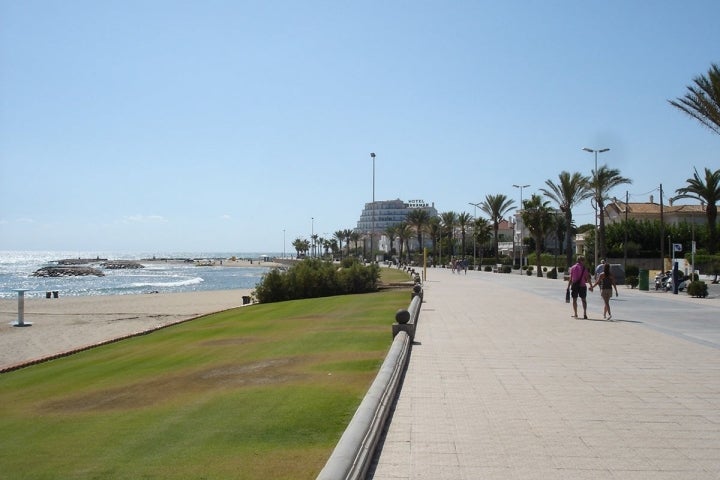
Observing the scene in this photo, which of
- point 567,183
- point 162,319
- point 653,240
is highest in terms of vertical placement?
point 567,183

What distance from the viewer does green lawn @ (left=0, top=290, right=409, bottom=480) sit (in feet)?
21.3

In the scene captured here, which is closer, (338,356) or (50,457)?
(50,457)

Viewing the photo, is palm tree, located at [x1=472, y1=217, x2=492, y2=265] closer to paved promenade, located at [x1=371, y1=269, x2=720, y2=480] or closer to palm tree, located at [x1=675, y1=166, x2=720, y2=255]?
palm tree, located at [x1=675, y1=166, x2=720, y2=255]

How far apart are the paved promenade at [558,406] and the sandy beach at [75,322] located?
13.5 meters

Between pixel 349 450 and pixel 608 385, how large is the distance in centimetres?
509

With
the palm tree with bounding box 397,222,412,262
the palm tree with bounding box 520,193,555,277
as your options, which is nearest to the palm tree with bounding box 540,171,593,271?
the palm tree with bounding box 520,193,555,277

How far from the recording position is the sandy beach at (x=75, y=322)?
76.5 ft

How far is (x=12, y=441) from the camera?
8.82 m

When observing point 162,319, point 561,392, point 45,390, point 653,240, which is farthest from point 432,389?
point 653,240

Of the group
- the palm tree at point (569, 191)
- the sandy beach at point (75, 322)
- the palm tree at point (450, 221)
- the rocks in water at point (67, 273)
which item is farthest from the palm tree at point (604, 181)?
the rocks in water at point (67, 273)

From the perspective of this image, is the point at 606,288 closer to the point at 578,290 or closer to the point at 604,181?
the point at 578,290

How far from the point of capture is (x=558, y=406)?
7797 mm

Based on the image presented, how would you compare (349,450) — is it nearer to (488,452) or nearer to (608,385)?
(488,452)

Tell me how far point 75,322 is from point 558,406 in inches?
1201
